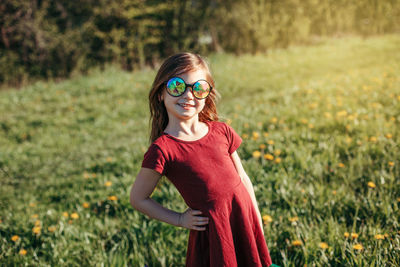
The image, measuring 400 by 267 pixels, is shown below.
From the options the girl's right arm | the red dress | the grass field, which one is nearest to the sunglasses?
the red dress

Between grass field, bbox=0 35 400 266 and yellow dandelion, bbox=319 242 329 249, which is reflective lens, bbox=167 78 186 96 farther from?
yellow dandelion, bbox=319 242 329 249

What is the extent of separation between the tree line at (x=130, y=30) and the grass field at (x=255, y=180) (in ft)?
12.2

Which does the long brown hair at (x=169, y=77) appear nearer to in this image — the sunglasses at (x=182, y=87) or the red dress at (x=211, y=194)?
the sunglasses at (x=182, y=87)

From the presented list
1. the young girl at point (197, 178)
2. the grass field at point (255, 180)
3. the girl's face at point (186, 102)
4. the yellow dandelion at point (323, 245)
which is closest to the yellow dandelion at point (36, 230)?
the grass field at point (255, 180)

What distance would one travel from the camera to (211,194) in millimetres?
1440

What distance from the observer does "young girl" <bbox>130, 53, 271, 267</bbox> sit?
1433mm

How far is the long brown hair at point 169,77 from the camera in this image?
4.86 feet

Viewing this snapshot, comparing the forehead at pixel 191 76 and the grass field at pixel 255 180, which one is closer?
the forehead at pixel 191 76

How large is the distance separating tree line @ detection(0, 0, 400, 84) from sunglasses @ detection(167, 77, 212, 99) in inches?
384

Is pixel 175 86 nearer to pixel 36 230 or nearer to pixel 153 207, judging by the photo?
pixel 153 207

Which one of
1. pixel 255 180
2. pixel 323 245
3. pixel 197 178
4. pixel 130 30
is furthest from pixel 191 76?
pixel 130 30

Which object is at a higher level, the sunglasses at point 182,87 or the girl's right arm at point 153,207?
the sunglasses at point 182,87

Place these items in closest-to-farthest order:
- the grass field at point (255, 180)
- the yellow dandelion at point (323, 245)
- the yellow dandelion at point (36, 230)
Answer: the yellow dandelion at point (323, 245), the grass field at point (255, 180), the yellow dandelion at point (36, 230)

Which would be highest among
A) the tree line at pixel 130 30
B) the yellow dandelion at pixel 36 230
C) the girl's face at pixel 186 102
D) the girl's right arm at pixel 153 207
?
the tree line at pixel 130 30
